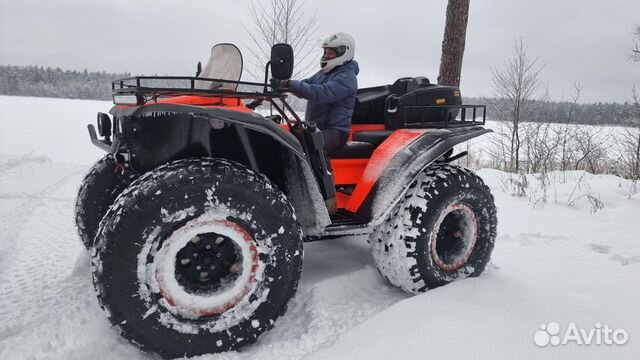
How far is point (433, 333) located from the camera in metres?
2.41

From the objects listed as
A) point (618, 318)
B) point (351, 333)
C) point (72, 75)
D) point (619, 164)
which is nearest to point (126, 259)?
point (351, 333)

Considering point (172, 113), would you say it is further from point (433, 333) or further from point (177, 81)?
point (433, 333)

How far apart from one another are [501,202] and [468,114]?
2933 millimetres

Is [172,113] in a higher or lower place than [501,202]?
higher

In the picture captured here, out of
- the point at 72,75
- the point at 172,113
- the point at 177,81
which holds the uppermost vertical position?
the point at 72,75

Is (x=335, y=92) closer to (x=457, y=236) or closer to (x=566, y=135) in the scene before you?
(x=457, y=236)

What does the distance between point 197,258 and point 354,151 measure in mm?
1565

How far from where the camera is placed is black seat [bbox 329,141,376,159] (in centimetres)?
339

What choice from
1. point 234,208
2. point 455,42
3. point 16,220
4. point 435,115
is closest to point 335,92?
point 435,115

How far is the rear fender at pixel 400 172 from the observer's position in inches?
117

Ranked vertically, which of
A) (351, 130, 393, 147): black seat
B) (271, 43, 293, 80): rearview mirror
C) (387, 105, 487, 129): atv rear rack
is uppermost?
(271, 43, 293, 80): rearview mirror

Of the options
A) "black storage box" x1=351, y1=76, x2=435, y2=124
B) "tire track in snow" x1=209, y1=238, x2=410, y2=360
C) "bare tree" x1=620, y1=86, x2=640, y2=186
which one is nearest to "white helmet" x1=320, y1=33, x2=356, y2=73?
"black storage box" x1=351, y1=76, x2=435, y2=124

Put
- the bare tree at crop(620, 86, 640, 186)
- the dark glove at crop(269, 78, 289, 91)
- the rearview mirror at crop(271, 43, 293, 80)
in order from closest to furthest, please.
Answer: the rearview mirror at crop(271, 43, 293, 80)
the dark glove at crop(269, 78, 289, 91)
the bare tree at crop(620, 86, 640, 186)

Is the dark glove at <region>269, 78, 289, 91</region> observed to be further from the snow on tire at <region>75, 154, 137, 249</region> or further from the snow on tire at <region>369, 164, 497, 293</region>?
the snow on tire at <region>75, 154, 137, 249</region>
